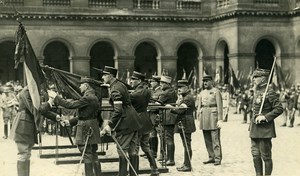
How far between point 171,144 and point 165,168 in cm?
75

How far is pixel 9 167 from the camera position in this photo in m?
12.1

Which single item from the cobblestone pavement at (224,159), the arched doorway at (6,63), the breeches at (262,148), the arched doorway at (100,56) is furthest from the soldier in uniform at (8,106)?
the arched doorway at (100,56)

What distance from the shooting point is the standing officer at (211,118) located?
12.1m

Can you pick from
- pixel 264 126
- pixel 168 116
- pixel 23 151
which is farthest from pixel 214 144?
pixel 23 151

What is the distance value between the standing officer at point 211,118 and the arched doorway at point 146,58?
23.2 metres

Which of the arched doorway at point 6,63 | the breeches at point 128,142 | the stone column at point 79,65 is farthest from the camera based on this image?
the arched doorway at point 6,63

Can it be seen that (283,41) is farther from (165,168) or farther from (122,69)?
(165,168)

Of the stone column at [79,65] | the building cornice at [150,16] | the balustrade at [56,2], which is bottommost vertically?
the stone column at [79,65]

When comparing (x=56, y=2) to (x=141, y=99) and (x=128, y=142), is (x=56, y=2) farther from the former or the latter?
(x=128, y=142)

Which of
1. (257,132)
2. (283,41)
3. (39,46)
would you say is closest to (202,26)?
(283,41)

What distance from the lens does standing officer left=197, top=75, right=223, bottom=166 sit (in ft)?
39.7

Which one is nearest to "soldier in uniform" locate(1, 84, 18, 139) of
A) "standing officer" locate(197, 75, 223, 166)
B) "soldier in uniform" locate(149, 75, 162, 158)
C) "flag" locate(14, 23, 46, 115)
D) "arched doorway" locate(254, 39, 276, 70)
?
"soldier in uniform" locate(149, 75, 162, 158)

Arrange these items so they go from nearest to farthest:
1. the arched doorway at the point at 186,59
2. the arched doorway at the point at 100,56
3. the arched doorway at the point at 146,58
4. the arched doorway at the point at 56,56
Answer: the arched doorway at the point at 56,56
the arched doorway at the point at 100,56
the arched doorway at the point at 186,59
the arched doorway at the point at 146,58

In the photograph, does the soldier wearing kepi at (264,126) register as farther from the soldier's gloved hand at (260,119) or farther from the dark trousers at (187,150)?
the dark trousers at (187,150)
